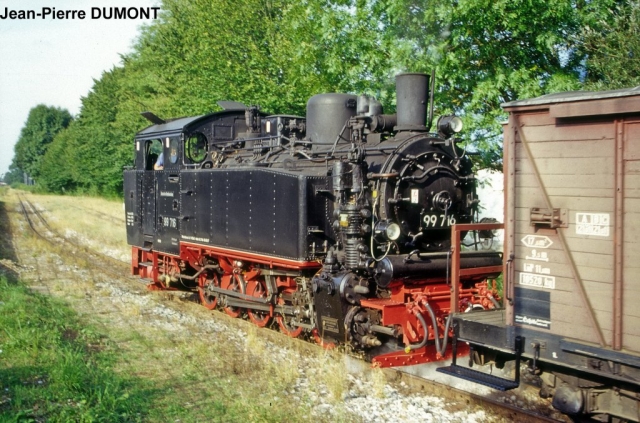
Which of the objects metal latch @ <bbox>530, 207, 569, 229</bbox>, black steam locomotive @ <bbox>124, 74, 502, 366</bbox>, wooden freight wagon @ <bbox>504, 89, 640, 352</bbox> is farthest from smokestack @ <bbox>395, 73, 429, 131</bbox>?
metal latch @ <bbox>530, 207, 569, 229</bbox>

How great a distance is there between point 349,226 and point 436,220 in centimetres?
131

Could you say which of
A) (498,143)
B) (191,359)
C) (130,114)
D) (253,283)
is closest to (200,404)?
(191,359)

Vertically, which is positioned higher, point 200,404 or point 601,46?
point 601,46

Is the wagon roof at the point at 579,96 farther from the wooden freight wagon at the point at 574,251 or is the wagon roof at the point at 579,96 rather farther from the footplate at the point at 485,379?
the footplate at the point at 485,379

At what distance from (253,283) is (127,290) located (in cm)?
419

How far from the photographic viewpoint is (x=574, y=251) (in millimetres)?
4684

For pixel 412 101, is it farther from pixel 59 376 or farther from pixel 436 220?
pixel 59 376

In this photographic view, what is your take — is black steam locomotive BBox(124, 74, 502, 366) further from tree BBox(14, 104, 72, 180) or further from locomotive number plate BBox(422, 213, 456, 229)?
tree BBox(14, 104, 72, 180)

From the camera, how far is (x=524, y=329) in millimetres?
5012

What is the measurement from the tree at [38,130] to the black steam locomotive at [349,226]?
87.0m

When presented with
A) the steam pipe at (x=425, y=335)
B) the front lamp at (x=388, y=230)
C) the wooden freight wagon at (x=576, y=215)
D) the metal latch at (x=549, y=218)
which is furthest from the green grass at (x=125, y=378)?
the metal latch at (x=549, y=218)

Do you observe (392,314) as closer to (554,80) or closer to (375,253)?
(375,253)

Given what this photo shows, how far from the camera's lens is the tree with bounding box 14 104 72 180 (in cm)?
9016

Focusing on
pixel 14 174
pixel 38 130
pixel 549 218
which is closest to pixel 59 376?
pixel 549 218
